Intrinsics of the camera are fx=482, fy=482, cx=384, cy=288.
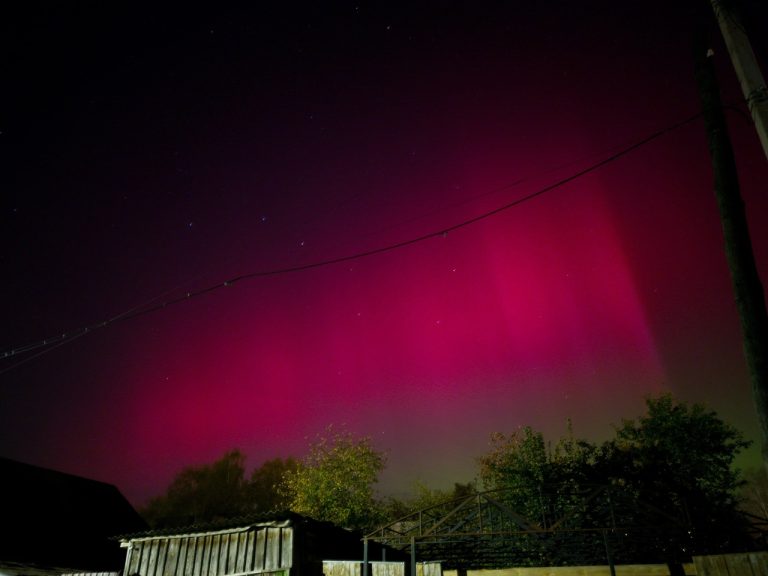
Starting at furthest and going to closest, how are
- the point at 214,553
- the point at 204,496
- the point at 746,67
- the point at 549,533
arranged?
the point at 204,496, the point at 549,533, the point at 214,553, the point at 746,67

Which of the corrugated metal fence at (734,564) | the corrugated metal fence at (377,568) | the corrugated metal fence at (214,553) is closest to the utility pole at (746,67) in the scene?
the corrugated metal fence at (734,564)

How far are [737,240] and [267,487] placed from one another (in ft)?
217

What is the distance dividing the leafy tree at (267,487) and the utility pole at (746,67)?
61.0 meters

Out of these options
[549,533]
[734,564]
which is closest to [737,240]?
[734,564]

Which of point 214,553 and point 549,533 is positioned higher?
point 549,533

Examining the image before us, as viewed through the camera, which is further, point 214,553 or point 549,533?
point 549,533

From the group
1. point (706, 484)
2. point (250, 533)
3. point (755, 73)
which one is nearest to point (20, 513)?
point (250, 533)

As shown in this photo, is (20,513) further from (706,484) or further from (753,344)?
(706,484)

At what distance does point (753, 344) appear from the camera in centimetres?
526

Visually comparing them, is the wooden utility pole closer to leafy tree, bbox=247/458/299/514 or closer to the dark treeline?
the dark treeline

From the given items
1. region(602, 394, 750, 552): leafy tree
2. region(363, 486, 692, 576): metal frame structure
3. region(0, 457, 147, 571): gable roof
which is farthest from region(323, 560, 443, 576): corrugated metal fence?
region(602, 394, 750, 552): leafy tree

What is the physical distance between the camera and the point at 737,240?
19.4ft

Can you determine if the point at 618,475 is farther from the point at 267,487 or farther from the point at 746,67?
the point at 267,487

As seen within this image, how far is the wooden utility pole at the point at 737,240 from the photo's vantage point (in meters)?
5.11
